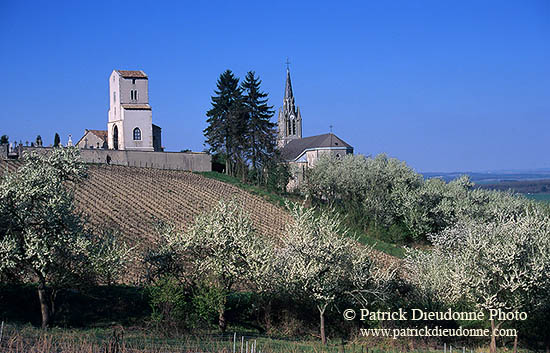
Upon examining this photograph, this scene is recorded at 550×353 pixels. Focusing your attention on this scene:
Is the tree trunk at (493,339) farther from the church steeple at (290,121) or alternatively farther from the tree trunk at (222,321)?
the church steeple at (290,121)

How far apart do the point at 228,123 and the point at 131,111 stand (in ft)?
35.1

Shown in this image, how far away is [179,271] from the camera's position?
2525cm

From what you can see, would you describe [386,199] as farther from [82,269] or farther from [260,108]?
[82,269]

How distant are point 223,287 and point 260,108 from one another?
43.4 m

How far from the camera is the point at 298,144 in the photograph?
104 m

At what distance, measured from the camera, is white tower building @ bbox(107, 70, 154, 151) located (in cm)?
6172

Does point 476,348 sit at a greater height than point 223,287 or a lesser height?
lesser

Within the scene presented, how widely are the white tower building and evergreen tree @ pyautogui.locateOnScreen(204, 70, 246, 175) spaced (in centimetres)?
755

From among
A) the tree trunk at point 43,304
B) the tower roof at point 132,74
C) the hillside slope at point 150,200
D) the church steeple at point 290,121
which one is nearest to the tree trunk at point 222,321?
the tree trunk at point 43,304

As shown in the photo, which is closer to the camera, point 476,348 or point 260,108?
point 476,348

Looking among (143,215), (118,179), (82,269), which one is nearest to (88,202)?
(143,215)

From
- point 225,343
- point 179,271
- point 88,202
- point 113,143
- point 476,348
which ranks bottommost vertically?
point 476,348

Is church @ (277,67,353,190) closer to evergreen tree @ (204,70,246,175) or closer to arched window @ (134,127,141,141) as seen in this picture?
evergreen tree @ (204,70,246,175)

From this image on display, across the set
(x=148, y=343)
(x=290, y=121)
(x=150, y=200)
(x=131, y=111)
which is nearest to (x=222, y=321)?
(x=148, y=343)
